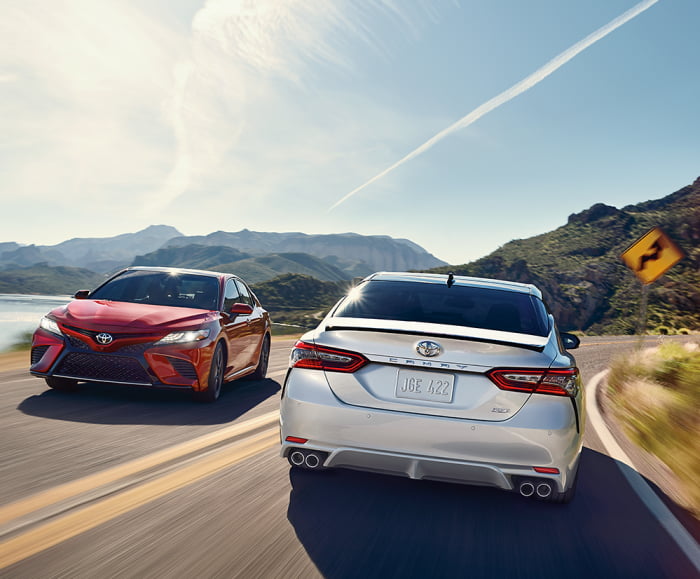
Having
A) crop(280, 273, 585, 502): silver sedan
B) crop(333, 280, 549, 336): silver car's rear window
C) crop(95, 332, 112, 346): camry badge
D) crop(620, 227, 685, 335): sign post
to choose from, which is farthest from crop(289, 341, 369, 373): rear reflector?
crop(620, 227, 685, 335): sign post

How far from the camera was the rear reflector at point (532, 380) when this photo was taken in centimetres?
397

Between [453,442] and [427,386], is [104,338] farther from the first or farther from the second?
[453,442]

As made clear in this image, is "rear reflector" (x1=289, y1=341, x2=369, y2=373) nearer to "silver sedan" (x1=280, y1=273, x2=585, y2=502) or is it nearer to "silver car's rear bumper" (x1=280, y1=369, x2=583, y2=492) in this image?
"silver sedan" (x1=280, y1=273, x2=585, y2=502)

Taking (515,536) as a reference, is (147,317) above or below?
above

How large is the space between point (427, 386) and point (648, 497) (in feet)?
7.66

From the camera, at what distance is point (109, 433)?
5816 mm

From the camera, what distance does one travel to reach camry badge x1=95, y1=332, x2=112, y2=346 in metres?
6.87

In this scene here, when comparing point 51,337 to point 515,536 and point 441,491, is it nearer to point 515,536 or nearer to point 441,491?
point 441,491

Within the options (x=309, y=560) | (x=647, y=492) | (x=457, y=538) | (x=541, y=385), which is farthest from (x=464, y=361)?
(x=647, y=492)

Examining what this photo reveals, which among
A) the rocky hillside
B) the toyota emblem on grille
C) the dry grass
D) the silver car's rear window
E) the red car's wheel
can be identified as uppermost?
the silver car's rear window

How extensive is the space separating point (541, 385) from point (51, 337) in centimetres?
527

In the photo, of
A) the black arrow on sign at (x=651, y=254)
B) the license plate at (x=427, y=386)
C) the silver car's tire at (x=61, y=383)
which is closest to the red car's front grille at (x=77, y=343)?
the silver car's tire at (x=61, y=383)

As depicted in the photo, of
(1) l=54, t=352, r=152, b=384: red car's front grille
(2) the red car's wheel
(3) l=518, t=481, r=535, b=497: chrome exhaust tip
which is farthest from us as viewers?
(2) the red car's wheel

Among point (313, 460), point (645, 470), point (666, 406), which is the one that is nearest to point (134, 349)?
point (313, 460)
